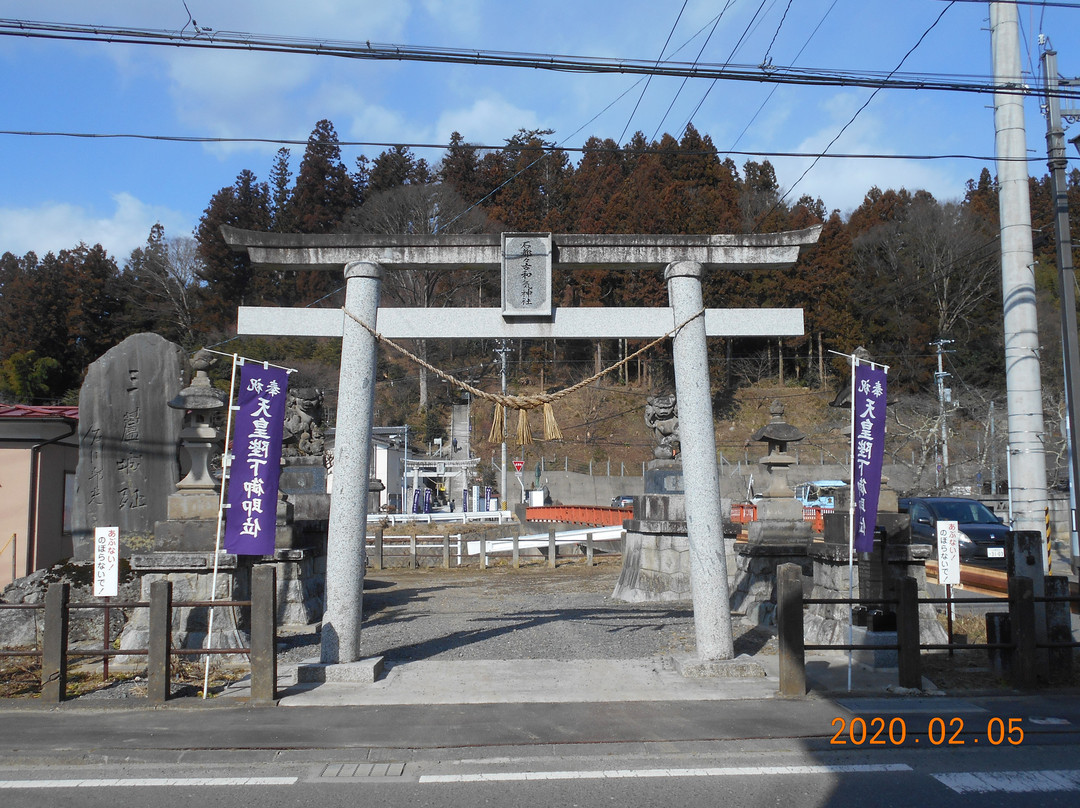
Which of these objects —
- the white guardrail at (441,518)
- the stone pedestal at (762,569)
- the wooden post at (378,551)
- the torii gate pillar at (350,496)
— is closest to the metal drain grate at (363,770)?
the torii gate pillar at (350,496)

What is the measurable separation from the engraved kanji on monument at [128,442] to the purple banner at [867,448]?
347 inches

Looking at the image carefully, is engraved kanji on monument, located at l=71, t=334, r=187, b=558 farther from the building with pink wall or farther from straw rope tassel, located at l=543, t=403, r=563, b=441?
straw rope tassel, located at l=543, t=403, r=563, b=441

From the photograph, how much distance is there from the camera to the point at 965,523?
59.9 ft

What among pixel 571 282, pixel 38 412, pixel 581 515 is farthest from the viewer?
pixel 571 282

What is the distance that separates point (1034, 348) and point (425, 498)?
31.5 m

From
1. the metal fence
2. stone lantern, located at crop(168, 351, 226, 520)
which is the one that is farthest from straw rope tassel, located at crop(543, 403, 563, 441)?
stone lantern, located at crop(168, 351, 226, 520)

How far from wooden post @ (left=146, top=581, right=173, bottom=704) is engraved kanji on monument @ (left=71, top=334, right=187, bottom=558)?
14.7 ft

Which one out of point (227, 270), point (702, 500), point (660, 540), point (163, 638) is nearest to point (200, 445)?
point (163, 638)

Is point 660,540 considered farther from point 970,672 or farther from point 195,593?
point 195,593

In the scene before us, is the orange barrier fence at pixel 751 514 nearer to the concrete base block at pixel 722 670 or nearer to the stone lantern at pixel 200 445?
the concrete base block at pixel 722 670

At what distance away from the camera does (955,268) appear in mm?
39656

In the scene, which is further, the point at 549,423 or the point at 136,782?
the point at 549,423

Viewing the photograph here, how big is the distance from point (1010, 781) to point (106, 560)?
7.61m

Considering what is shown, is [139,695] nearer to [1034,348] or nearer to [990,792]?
[990,792]
